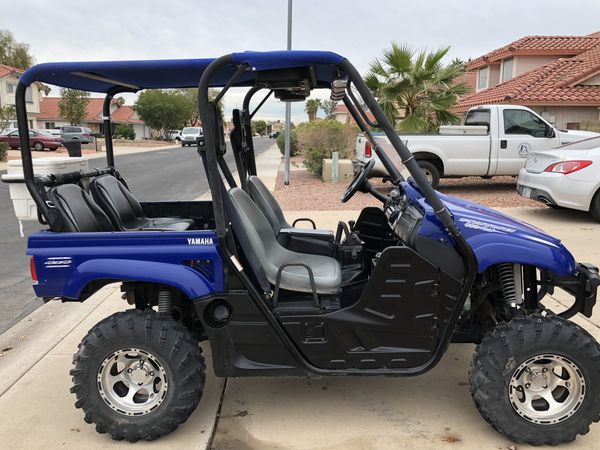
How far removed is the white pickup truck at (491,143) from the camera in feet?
37.3

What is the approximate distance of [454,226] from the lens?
2.64 metres

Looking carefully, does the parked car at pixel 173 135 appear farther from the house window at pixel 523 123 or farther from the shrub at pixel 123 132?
the house window at pixel 523 123

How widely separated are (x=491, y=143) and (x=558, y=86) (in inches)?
334

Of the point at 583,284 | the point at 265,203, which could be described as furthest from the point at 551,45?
the point at 583,284

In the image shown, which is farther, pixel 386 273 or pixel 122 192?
pixel 122 192

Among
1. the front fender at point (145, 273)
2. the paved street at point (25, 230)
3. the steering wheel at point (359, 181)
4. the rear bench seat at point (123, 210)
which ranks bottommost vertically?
the paved street at point (25, 230)

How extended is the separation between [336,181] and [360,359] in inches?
464

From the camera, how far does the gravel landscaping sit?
10455mm

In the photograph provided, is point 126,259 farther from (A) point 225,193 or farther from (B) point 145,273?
(A) point 225,193

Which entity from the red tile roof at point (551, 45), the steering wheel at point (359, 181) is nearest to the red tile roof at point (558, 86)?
the red tile roof at point (551, 45)

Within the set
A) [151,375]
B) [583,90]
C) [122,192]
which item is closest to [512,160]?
[583,90]

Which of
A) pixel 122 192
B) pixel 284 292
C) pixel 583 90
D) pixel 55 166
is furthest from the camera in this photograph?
pixel 583 90

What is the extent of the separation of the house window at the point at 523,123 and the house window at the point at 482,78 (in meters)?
15.8

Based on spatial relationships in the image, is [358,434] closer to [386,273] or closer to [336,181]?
[386,273]
